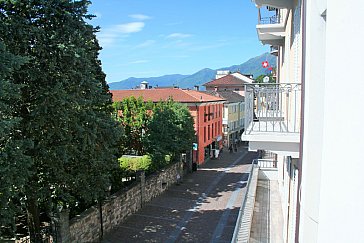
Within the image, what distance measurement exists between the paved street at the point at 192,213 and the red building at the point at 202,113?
18.1ft

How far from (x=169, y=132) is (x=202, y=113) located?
7930 mm

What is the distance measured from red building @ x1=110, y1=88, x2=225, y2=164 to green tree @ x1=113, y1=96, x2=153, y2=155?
222 inches

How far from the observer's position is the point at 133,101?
84.7 feet

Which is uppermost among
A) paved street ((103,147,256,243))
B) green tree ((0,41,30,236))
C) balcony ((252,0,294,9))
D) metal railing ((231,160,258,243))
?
balcony ((252,0,294,9))

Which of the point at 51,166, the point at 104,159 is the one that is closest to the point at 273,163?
the point at 104,159

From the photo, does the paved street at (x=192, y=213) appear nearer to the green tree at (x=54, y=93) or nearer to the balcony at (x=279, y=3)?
the green tree at (x=54, y=93)

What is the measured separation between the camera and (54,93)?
969 cm

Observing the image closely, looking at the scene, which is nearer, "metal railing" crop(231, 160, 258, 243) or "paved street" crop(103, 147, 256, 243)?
"metal railing" crop(231, 160, 258, 243)

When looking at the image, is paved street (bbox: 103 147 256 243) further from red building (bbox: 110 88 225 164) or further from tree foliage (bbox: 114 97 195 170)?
red building (bbox: 110 88 225 164)

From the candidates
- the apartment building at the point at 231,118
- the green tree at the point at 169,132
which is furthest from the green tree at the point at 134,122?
the apartment building at the point at 231,118

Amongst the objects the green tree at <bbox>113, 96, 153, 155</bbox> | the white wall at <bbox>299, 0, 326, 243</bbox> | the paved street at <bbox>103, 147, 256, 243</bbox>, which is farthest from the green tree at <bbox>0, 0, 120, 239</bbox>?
the green tree at <bbox>113, 96, 153, 155</bbox>

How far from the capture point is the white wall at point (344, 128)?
159cm

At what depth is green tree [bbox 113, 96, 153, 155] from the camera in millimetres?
24859

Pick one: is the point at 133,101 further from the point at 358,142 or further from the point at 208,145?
the point at 358,142
